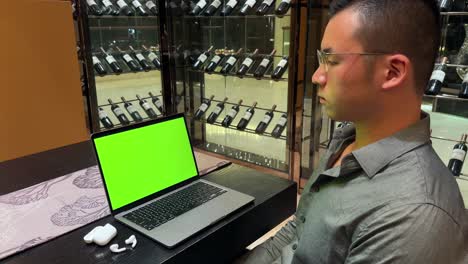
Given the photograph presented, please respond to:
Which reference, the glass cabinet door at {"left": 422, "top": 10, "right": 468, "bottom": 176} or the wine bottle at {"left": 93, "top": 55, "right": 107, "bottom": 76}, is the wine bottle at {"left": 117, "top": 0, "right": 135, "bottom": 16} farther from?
the glass cabinet door at {"left": 422, "top": 10, "right": 468, "bottom": 176}

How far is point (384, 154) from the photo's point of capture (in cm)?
82

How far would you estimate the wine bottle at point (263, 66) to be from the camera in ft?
9.55

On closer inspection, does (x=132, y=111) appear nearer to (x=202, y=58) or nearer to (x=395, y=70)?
(x=202, y=58)

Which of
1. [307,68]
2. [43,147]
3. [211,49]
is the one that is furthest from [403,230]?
[211,49]

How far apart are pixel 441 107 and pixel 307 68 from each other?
867 millimetres

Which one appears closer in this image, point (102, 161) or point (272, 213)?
point (102, 161)

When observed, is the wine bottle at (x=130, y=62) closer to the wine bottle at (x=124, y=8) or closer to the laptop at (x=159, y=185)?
the wine bottle at (x=124, y=8)

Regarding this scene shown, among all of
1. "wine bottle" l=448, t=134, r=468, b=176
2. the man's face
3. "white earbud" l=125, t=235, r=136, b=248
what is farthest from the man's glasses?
"wine bottle" l=448, t=134, r=468, b=176

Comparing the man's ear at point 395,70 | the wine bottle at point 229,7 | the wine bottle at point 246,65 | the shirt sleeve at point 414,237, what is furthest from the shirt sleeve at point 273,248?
the wine bottle at point 229,7

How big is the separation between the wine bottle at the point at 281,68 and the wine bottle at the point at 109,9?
4.79 ft

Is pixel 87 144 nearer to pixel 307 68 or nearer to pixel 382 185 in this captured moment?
pixel 382 185

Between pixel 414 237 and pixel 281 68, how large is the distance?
86.8 inches

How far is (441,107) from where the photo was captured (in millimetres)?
2160

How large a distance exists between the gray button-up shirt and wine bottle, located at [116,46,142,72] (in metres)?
2.64
